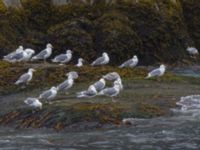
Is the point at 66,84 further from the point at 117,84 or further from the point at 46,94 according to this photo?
the point at 117,84

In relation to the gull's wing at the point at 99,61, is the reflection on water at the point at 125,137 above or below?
below

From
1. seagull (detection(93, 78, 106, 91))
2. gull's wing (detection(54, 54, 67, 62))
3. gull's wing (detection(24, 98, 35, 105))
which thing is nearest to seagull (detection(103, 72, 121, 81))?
seagull (detection(93, 78, 106, 91))

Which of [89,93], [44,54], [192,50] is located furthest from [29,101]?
[192,50]

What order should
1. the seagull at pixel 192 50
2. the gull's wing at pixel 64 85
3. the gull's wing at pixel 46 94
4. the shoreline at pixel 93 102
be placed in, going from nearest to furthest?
the shoreline at pixel 93 102
the gull's wing at pixel 46 94
the gull's wing at pixel 64 85
the seagull at pixel 192 50

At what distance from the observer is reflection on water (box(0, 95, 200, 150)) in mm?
16797

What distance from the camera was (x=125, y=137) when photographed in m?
17.6

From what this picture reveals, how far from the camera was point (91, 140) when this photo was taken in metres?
17.4

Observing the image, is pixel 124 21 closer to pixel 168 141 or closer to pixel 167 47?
pixel 167 47

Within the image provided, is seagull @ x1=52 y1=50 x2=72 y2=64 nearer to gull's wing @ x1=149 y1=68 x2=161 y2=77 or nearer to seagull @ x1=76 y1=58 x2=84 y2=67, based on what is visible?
seagull @ x1=76 y1=58 x2=84 y2=67

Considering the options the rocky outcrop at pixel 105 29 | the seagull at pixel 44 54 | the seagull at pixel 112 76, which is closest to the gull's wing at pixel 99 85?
the seagull at pixel 112 76

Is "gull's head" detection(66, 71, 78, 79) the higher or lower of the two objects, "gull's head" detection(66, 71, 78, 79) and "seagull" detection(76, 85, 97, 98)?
the higher

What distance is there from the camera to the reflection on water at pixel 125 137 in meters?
16.8

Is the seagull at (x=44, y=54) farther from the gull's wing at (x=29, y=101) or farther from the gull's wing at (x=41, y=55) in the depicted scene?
the gull's wing at (x=29, y=101)

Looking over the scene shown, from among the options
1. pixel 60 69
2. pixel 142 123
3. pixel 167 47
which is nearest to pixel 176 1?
pixel 167 47
